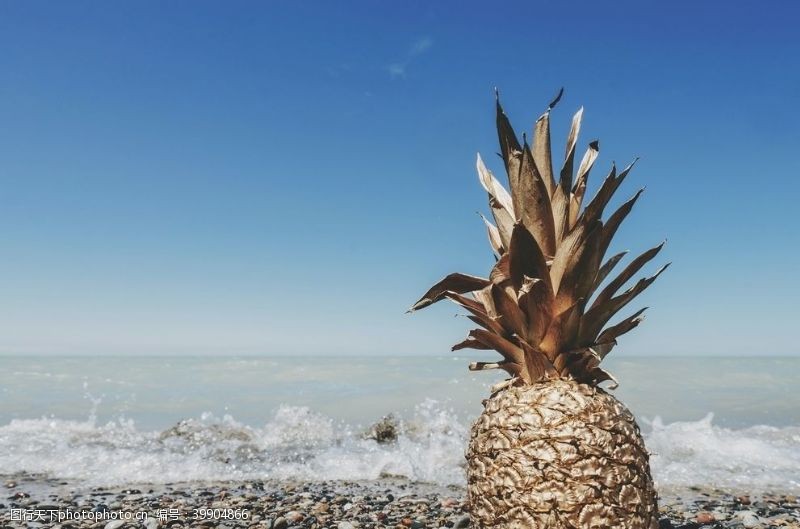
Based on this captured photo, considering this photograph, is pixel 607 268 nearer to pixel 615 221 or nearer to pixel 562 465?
pixel 615 221

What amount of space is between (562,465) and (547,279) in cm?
126

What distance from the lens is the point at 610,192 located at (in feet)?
12.8

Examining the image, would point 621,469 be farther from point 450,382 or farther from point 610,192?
point 450,382

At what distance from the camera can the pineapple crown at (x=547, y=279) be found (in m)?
3.80

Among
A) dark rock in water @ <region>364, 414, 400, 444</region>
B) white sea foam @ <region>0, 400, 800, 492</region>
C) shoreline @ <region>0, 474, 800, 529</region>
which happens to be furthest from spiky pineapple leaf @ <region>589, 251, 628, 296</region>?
dark rock in water @ <region>364, 414, 400, 444</region>

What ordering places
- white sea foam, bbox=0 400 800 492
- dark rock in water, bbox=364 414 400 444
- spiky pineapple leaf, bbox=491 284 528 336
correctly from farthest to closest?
1. dark rock in water, bbox=364 414 400 444
2. white sea foam, bbox=0 400 800 492
3. spiky pineapple leaf, bbox=491 284 528 336

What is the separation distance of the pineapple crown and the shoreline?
12.6 feet

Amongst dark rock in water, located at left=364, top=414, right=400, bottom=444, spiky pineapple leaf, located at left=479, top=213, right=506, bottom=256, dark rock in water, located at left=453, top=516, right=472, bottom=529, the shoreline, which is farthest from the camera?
dark rock in water, located at left=364, top=414, right=400, bottom=444

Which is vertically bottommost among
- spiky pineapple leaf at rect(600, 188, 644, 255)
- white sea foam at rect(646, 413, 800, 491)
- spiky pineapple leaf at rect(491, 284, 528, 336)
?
white sea foam at rect(646, 413, 800, 491)

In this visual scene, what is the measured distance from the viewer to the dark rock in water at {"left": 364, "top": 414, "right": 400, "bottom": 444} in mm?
15531

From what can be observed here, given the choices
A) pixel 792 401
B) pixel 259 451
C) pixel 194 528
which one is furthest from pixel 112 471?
pixel 792 401

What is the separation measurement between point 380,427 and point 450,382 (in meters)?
14.8

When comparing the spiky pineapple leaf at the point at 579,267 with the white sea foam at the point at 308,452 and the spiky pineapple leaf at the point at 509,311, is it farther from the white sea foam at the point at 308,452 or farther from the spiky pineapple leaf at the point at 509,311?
the white sea foam at the point at 308,452

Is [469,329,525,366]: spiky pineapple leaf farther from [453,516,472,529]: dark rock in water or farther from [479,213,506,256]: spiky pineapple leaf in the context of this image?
[453,516,472,529]: dark rock in water
